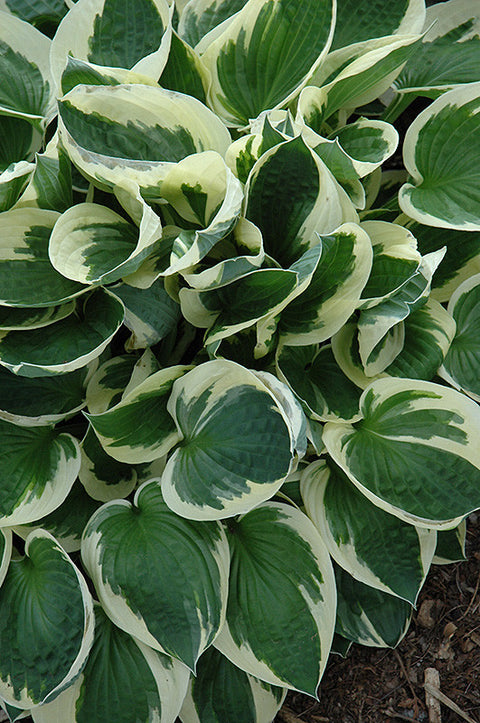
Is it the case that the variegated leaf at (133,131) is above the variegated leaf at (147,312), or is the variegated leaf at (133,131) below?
above

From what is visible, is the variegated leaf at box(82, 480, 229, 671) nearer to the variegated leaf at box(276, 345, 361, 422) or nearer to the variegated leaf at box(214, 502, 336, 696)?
the variegated leaf at box(214, 502, 336, 696)

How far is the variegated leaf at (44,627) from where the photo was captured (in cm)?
104

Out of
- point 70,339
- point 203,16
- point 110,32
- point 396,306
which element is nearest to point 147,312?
point 70,339

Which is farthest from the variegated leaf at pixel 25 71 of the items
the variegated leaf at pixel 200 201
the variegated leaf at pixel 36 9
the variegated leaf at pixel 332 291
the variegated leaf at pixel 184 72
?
the variegated leaf at pixel 332 291

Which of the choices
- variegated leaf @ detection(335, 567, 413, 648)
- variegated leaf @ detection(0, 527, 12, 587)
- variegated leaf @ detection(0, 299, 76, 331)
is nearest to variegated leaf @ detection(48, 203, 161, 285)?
variegated leaf @ detection(0, 299, 76, 331)

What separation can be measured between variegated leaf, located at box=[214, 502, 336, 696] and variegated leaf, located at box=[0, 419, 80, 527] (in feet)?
1.00

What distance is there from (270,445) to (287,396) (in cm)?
7

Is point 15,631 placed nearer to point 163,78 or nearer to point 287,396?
point 287,396

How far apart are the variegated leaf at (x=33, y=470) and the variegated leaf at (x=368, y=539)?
40cm

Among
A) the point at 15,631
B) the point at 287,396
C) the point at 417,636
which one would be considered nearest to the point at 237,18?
the point at 287,396

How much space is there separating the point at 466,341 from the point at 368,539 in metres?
0.39

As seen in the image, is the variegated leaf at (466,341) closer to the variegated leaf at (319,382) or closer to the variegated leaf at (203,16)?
the variegated leaf at (319,382)

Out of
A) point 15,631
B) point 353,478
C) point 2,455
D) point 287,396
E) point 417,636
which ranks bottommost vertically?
point 417,636

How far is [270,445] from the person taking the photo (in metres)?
0.96
